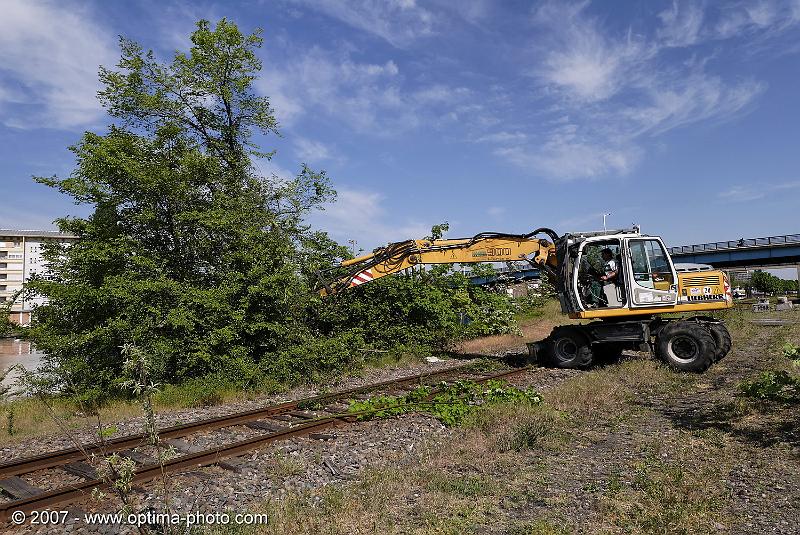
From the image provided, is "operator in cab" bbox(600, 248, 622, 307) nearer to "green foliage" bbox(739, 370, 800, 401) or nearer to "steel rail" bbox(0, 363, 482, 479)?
"green foliage" bbox(739, 370, 800, 401)

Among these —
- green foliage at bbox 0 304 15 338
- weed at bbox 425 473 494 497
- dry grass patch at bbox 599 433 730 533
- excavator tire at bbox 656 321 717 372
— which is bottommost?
dry grass patch at bbox 599 433 730 533

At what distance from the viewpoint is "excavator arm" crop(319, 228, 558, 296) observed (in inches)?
591

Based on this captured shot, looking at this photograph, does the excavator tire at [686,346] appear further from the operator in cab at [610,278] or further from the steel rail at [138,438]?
the steel rail at [138,438]

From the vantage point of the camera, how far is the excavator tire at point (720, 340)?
1372 centimetres

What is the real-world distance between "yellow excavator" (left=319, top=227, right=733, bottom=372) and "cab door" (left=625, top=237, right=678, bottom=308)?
0.07 ft

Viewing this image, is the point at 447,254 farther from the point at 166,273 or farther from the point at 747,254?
the point at 747,254

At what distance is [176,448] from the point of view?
Answer: 7.88 meters

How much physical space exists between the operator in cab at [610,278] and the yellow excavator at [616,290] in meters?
0.02

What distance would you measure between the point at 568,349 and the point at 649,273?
9.75 feet

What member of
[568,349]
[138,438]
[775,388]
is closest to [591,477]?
[775,388]

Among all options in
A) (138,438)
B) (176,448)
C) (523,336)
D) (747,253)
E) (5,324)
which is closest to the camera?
(176,448)

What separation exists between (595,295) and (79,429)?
464 inches

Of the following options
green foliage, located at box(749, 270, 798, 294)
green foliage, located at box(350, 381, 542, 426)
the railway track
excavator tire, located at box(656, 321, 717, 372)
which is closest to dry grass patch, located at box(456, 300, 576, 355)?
excavator tire, located at box(656, 321, 717, 372)

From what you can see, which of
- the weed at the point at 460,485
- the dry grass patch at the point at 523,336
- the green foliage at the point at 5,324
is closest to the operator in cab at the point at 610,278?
the dry grass patch at the point at 523,336
